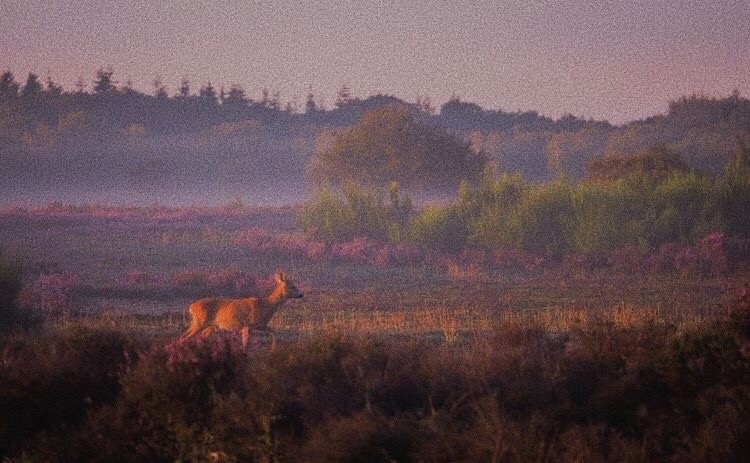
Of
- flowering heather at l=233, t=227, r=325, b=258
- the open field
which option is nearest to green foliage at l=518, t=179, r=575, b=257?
the open field

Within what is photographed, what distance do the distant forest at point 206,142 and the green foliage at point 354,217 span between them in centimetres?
3494

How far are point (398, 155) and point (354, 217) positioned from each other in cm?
1936

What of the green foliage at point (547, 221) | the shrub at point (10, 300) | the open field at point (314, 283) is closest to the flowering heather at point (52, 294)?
the open field at point (314, 283)

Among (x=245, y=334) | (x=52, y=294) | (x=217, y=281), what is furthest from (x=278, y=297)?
(x=217, y=281)

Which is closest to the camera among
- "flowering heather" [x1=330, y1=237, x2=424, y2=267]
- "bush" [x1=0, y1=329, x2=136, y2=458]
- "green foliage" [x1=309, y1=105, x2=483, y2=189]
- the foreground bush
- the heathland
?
the foreground bush

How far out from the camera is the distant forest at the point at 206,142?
288ft

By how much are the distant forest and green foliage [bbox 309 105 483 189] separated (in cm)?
1522

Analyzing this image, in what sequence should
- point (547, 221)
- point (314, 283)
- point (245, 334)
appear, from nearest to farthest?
point (245, 334) → point (314, 283) → point (547, 221)

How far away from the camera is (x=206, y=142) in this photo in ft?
364

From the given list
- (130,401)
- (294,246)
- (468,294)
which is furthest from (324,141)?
(130,401)

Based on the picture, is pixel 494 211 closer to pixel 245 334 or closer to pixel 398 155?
pixel 245 334

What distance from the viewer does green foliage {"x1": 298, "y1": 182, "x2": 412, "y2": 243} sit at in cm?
3897

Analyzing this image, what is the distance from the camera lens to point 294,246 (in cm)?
3603

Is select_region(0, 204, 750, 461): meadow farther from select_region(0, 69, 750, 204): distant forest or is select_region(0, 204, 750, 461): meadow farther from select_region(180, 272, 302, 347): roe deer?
select_region(0, 69, 750, 204): distant forest
